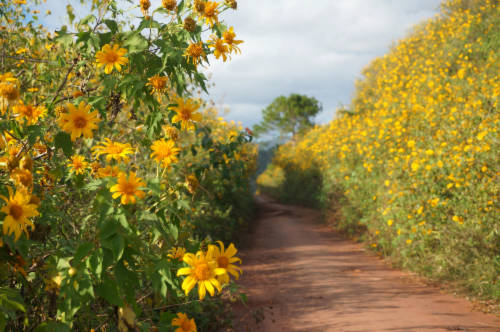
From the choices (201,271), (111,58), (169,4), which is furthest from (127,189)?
(169,4)

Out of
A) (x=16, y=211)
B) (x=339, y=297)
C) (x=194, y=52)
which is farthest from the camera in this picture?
(x=339, y=297)

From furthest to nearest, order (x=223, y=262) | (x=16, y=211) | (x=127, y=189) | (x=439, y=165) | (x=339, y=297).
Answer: (x=439, y=165), (x=339, y=297), (x=223, y=262), (x=127, y=189), (x=16, y=211)

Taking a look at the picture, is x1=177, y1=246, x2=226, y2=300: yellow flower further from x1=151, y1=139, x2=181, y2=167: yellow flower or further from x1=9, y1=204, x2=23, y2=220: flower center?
x1=9, y1=204, x2=23, y2=220: flower center

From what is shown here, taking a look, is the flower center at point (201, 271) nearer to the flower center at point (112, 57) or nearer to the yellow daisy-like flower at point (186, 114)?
the yellow daisy-like flower at point (186, 114)

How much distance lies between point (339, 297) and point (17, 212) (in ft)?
12.7

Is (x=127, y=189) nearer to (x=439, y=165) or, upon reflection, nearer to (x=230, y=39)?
(x=230, y=39)

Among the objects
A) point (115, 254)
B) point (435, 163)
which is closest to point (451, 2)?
point (435, 163)

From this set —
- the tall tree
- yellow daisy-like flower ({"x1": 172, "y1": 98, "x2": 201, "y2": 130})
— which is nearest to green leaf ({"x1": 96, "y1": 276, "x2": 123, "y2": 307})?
yellow daisy-like flower ({"x1": 172, "y1": 98, "x2": 201, "y2": 130})

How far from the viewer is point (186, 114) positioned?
1.69 metres

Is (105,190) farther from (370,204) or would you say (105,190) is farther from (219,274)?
(370,204)

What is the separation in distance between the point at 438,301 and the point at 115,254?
4207 mm

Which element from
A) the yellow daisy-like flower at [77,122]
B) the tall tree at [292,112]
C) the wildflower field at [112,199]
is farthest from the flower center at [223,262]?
the tall tree at [292,112]

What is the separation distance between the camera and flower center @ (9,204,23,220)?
44.6 inches

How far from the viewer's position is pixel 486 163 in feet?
13.9
